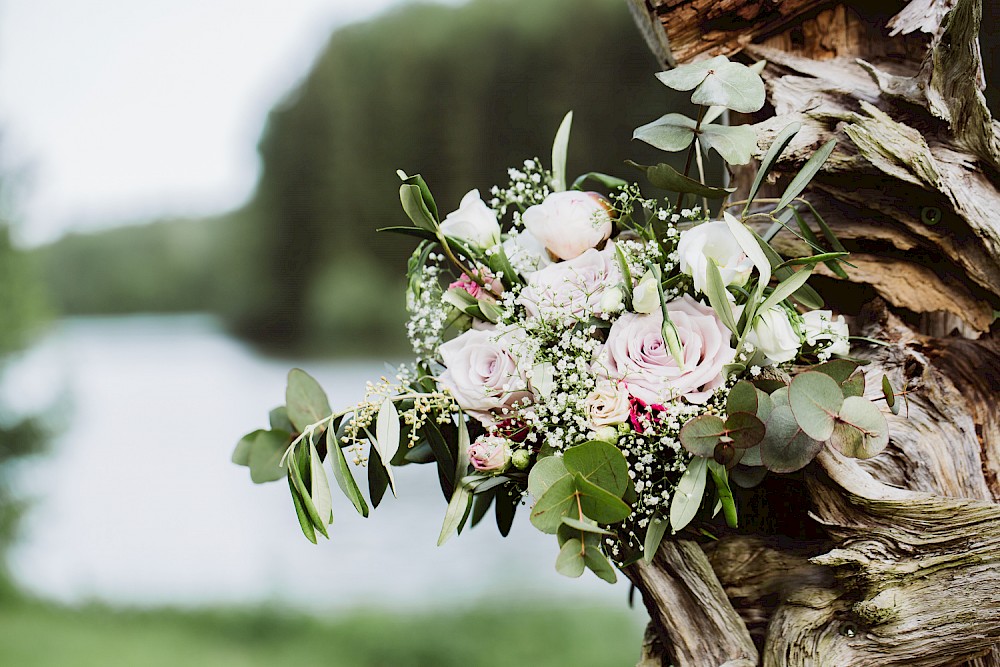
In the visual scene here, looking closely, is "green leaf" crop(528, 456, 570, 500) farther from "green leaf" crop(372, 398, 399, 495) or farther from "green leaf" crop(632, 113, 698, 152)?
"green leaf" crop(632, 113, 698, 152)

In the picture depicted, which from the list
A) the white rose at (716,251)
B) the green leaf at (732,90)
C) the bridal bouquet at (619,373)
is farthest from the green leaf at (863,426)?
the green leaf at (732,90)

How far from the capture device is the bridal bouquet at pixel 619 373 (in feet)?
1.73

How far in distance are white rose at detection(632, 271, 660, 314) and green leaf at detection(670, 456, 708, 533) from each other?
0.38ft

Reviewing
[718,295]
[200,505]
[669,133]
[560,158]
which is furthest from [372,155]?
[718,295]

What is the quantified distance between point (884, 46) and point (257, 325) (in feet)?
8.79

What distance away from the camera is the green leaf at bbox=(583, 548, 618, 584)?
0.51 meters

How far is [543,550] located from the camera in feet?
9.45

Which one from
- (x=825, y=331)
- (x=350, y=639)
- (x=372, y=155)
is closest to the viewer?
(x=825, y=331)

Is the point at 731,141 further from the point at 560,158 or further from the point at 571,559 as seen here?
the point at 571,559

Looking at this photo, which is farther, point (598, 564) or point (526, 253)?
point (526, 253)

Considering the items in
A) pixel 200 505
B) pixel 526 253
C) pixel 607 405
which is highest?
pixel 526 253

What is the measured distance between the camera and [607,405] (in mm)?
558

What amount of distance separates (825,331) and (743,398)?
128 millimetres

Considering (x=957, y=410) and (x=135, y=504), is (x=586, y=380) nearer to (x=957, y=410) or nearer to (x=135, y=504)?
(x=957, y=410)
